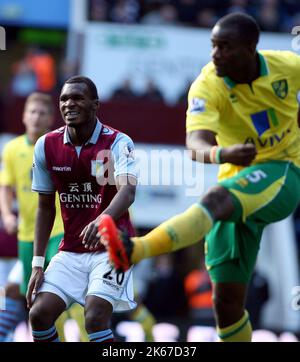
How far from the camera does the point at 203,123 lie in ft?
23.5

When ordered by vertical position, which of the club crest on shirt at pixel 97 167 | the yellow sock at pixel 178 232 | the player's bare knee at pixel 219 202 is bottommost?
the yellow sock at pixel 178 232

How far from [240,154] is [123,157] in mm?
989

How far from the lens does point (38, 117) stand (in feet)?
32.2

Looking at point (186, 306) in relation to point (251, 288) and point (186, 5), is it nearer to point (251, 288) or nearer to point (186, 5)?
point (251, 288)

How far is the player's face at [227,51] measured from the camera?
7.12m

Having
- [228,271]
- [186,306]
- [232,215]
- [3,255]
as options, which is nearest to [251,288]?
[186,306]

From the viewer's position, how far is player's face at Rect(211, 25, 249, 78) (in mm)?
7121

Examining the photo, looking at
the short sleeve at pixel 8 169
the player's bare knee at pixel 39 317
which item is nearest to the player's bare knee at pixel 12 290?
the short sleeve at pixel 8 169

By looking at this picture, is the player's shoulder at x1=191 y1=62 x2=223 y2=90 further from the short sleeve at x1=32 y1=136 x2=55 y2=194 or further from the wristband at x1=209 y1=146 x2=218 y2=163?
the short sleeve at x1=32 y1=136 x2=55 y2=194

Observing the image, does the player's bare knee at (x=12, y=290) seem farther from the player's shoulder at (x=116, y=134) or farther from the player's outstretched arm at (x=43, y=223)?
the player's shoulder at (x=116, y=134)

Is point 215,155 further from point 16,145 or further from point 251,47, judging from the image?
point 16,145

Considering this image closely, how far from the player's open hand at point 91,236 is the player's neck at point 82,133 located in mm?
763

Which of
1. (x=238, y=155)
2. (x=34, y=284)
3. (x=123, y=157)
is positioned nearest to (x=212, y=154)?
(x=238, y=155)

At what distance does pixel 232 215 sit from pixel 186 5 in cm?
1253
